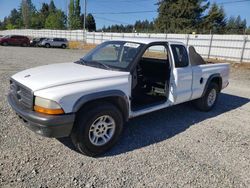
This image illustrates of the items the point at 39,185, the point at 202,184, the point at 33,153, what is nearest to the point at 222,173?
the point at 202,184

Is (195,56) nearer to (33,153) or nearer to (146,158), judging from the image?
(146,158)

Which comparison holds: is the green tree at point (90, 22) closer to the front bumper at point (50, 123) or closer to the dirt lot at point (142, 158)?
the dirt lot at point (142, 158)

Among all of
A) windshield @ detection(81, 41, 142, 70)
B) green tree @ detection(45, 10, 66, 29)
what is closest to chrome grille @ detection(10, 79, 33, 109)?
windshield @ detection(81, 41, 142, 70)

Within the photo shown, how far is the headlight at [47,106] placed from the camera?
311 centimetres

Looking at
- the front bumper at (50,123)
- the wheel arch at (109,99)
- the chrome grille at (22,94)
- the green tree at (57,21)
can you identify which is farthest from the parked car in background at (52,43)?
the green tree at (57,21)

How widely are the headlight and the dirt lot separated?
80 centimetres

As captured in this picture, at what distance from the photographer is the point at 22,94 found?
11.6ft

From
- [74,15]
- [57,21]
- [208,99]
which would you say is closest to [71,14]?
[74,15]

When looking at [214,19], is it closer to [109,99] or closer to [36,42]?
[36,42]

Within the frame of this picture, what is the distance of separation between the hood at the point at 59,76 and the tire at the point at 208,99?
2.82 meters

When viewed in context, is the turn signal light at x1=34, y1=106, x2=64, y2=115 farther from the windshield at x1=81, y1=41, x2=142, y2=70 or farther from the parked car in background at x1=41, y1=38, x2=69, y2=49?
the parked car in background at x1=41, y1=38, x2=69, y2=49

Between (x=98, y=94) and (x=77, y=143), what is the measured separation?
779mm

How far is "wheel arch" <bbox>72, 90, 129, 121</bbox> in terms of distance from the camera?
3299 millimetres

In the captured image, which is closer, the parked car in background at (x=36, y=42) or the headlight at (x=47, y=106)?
the headlight at (x=47, y=106)
